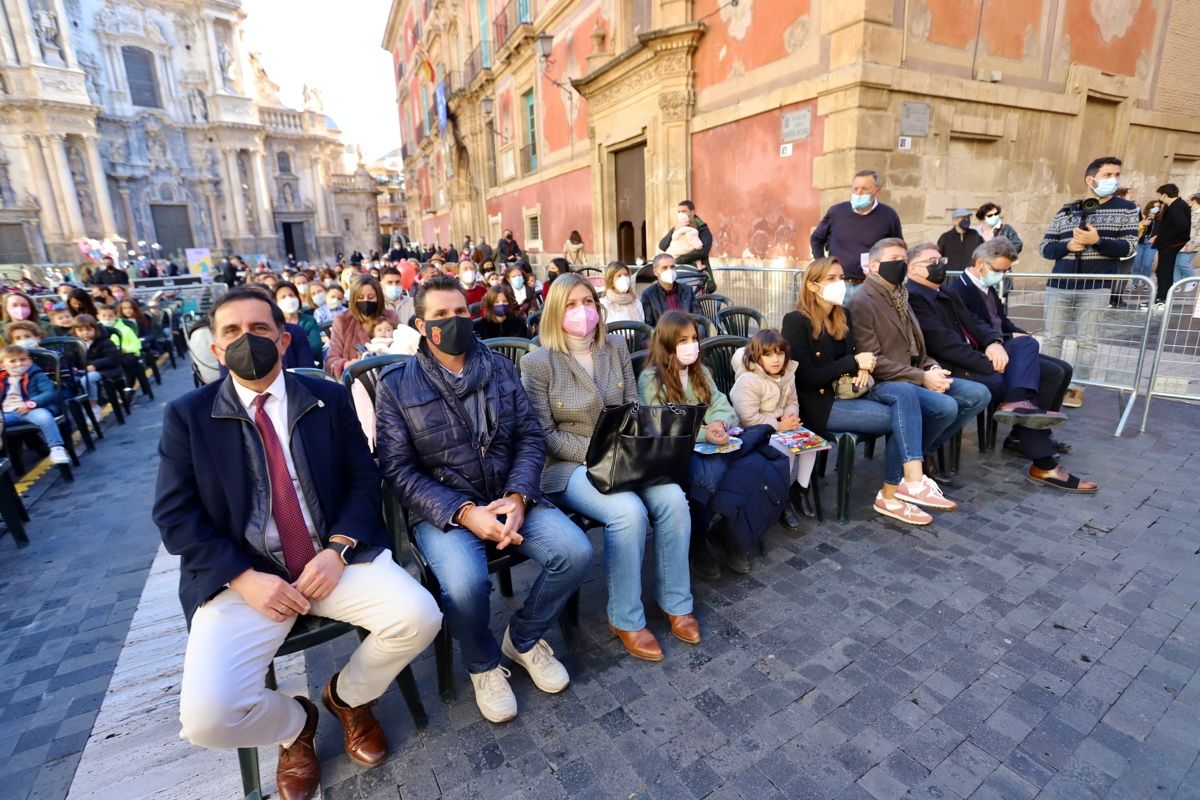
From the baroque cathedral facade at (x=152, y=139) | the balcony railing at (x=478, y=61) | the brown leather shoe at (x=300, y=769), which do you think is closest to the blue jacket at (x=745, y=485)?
the brown leather shoe at (x=300, y=769)

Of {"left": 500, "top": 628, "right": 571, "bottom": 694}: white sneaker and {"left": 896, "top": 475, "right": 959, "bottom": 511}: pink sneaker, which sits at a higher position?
{"left": 896, "top": 475, "right": 959, "bottom": 511}: pink sneaker

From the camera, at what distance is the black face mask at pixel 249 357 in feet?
6.47

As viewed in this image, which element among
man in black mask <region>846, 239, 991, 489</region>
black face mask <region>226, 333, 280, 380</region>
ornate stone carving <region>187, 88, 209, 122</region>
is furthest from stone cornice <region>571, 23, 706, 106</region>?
ornate stone carving <region>187, 88, 209, 122</region>

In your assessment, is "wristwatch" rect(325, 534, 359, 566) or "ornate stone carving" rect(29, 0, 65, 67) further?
"ornate stone carving" rect(29, 0, 65, 67)

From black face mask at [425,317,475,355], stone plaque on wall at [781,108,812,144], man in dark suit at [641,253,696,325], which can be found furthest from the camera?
stone plaque on wall at [781,108,812,144]

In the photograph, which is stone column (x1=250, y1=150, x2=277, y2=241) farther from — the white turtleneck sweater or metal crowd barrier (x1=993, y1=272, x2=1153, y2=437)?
metal crowd barrier (x1=993, y1=272, x2=1153, y2=437)

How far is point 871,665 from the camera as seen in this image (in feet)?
7.74

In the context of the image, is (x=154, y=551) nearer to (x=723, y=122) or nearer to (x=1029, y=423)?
(x=1029, y=423)

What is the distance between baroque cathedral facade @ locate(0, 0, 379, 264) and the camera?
2823cm

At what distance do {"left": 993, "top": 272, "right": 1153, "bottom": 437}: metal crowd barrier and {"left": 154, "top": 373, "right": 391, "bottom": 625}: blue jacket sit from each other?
5.41 m

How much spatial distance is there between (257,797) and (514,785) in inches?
33.1

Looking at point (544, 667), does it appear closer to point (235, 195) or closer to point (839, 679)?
point (839, 679)

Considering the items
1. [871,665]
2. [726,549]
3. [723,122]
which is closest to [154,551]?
[726,549]

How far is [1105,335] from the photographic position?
486cm
